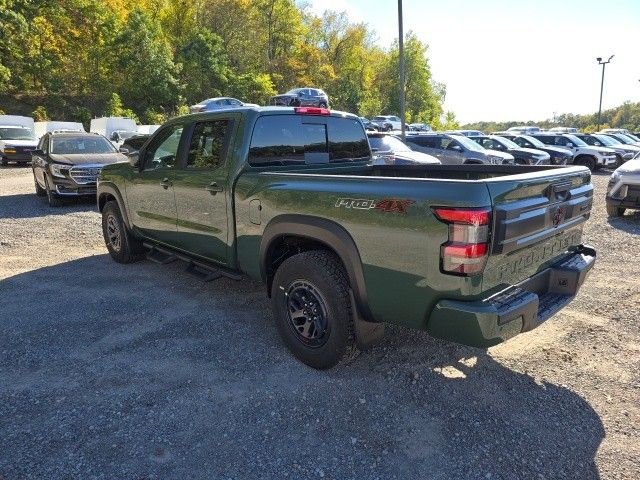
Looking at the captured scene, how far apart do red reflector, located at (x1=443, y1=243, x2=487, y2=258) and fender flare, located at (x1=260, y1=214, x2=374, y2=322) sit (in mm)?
632

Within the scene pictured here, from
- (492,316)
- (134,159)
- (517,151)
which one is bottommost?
(517,151)

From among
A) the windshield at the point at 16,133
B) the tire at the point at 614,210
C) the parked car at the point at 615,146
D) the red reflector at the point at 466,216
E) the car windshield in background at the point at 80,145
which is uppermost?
the windshield at the point at 16,133

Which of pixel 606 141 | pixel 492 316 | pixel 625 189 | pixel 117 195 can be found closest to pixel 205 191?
pixel 117 195

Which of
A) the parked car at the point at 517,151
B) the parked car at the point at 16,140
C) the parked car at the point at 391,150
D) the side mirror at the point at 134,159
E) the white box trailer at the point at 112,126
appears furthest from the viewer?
the white box trailer at the point at 112,126

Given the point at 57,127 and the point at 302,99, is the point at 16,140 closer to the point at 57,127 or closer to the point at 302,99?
the point at 57,127

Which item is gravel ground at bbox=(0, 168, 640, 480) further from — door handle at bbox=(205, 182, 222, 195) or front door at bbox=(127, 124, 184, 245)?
door handle at bbox=(205, 182, 222, 195)

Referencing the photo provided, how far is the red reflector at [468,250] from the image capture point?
2438 millimetres

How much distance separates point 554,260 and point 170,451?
278 cm

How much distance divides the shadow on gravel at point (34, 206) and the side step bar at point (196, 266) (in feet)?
18.4

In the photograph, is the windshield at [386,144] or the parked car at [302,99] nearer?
the windshield at [386,144]

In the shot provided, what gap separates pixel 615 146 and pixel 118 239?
73.5ft

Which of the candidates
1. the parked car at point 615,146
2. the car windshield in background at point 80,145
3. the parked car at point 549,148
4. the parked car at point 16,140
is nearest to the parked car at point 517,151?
the parked car at point 549,148

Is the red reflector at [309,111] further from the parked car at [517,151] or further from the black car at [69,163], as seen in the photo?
the parked car at [517,151]

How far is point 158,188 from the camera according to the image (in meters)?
4.88
